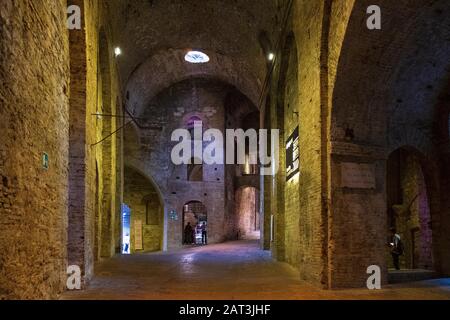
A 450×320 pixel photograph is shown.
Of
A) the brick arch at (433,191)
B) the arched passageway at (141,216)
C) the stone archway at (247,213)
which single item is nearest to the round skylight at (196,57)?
the arched passageway at (141,216)

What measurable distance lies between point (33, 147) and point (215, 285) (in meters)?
4.73

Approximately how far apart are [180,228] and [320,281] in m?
15.8

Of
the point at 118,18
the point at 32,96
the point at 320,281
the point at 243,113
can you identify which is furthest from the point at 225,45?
the point at 32,96

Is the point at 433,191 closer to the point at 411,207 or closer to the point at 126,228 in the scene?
the point at 411,207

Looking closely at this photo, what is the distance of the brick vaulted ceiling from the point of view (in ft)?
49.4

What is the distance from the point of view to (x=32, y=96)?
554 cm

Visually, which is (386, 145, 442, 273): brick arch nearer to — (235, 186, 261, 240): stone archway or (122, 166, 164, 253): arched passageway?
(122, 166, 164, 253): arched passageway

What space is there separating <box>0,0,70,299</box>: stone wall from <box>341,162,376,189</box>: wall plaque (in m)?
4.86

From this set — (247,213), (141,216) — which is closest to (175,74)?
(141,216)

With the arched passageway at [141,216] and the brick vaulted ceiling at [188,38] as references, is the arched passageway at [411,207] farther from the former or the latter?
the arched passageway at [141,216]

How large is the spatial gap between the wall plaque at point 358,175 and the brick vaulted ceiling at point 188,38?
5.87 metres

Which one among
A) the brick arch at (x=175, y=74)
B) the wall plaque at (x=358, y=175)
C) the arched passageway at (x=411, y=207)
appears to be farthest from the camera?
the brick arch at (x=175, y=74)

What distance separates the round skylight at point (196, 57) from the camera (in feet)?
67.5

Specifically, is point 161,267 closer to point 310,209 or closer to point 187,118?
point 310,209
